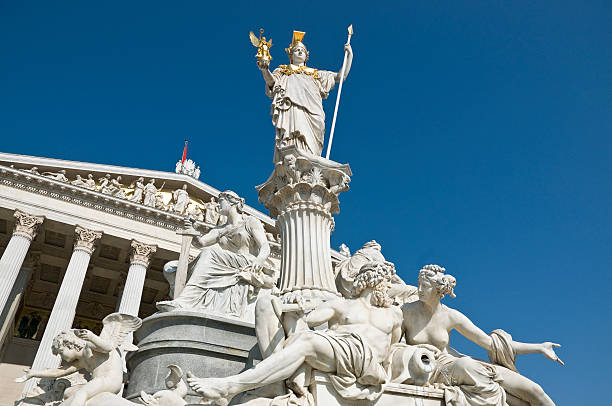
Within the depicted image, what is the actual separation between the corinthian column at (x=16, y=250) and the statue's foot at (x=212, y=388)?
77.4 ft

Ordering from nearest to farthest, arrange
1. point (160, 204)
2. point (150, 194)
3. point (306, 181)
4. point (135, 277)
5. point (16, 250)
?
1. point (306, 181)
2. point (16, 250)
3. point (135, 277)
4. point (160, 204)
5. point (150, 194)

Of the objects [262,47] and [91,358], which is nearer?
[91,358]

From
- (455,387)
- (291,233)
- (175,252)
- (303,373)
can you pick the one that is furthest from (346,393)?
(175,252)

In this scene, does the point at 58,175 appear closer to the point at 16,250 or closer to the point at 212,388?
the point at 16,250

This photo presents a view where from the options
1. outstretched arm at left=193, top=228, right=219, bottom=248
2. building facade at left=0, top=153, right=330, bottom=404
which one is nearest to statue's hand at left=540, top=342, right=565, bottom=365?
outstretched arm at left=193, top=228, right=219, bottom=248

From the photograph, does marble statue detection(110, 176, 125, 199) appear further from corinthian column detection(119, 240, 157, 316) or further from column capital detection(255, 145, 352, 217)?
column capital detection(255, 145, 352, 217)

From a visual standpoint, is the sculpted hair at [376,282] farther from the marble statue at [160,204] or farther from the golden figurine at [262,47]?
the marble statue at [160,204]

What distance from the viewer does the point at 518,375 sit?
4.36 meters

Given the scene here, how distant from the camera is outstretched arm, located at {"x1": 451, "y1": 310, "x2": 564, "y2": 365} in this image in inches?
180

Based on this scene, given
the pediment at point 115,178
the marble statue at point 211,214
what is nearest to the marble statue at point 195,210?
the pediment at point 115,178

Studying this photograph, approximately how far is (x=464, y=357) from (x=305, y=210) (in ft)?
13.0

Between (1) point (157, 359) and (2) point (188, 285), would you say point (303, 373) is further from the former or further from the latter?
(2) point (188, 285)

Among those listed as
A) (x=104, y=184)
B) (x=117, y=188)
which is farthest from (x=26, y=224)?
(x=117, y=188)

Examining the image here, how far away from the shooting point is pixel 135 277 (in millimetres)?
26156
